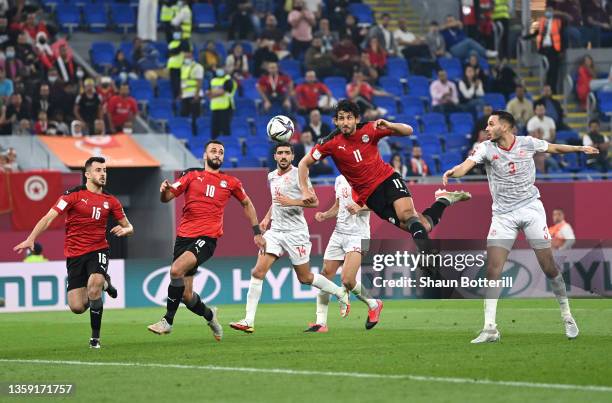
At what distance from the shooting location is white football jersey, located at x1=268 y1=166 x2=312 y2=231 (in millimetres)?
17031

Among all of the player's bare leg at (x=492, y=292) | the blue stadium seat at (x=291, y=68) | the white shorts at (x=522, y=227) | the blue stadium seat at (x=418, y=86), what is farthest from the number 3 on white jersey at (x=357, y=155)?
the blue stadium seat at (x=418, y=86)

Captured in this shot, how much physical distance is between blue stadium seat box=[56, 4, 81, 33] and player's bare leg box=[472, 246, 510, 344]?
1951 centimetres

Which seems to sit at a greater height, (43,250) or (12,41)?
(12,41)

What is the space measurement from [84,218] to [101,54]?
16168 mm

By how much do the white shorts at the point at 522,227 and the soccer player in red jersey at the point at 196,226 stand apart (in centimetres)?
327

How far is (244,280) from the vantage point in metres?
25.2

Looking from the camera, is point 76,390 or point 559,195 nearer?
point 76,390

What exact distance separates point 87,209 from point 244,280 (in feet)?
33.3

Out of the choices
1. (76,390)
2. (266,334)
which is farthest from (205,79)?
(76,390)

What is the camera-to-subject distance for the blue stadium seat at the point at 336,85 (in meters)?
31.7

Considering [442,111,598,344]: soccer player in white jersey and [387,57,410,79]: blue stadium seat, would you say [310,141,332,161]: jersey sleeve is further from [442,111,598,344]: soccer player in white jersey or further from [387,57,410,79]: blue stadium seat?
[387,57,410,79]: blue stadium seat

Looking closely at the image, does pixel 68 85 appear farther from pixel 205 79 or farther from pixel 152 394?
pixel 152 394

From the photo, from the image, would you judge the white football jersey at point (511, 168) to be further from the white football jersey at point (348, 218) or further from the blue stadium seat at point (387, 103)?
Result: the blue stadium seat at point (387, 103)

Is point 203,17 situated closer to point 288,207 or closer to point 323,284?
point 288,207
